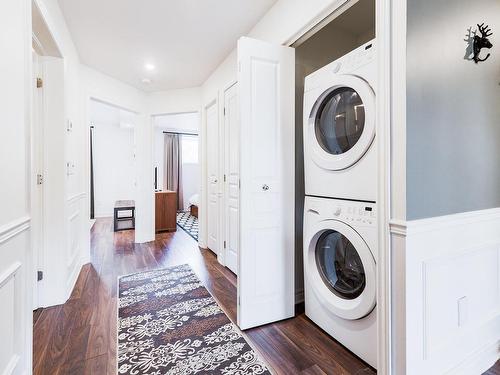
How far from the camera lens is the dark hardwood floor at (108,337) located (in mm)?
1390

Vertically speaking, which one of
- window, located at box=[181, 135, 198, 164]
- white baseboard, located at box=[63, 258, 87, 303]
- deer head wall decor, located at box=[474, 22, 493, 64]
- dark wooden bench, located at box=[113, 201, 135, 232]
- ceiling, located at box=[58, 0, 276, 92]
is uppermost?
ceiling, located at box=[58, 0, 276, 92]

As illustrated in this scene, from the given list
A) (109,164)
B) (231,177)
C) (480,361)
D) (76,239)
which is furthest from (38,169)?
(109,164)

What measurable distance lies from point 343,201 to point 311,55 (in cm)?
138

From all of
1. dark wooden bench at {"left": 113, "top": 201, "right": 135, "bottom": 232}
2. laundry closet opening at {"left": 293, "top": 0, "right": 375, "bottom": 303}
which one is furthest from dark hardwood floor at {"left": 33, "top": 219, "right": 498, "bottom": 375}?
dark wooden bench at {"left": 113, "top": 201, "right": 135, "bottom": 232}

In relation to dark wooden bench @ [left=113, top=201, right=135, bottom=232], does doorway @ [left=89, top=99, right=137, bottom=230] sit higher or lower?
higher

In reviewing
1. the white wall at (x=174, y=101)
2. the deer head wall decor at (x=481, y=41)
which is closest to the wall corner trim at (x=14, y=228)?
the deer head wall decor at (x=481, y=41)

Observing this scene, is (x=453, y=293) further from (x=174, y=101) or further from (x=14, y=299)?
(x=174, y=101)

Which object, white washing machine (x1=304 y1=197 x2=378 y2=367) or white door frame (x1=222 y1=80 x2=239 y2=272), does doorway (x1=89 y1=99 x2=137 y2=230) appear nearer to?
white door frame (x1=222 y1=80 x2=239 y2=272)

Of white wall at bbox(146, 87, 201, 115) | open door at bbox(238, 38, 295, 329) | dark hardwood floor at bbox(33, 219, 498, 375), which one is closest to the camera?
dark hardwood floor at bbox(33, 219, 498, 375)

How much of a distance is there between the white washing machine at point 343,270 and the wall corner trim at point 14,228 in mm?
1544

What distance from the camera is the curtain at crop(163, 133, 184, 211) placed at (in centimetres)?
698

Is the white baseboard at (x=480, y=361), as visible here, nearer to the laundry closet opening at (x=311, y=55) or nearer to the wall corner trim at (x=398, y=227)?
the wall corner trim at (x=398, y=227)

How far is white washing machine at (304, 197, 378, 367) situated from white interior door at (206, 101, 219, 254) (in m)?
1.74

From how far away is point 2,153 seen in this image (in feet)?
3.31
